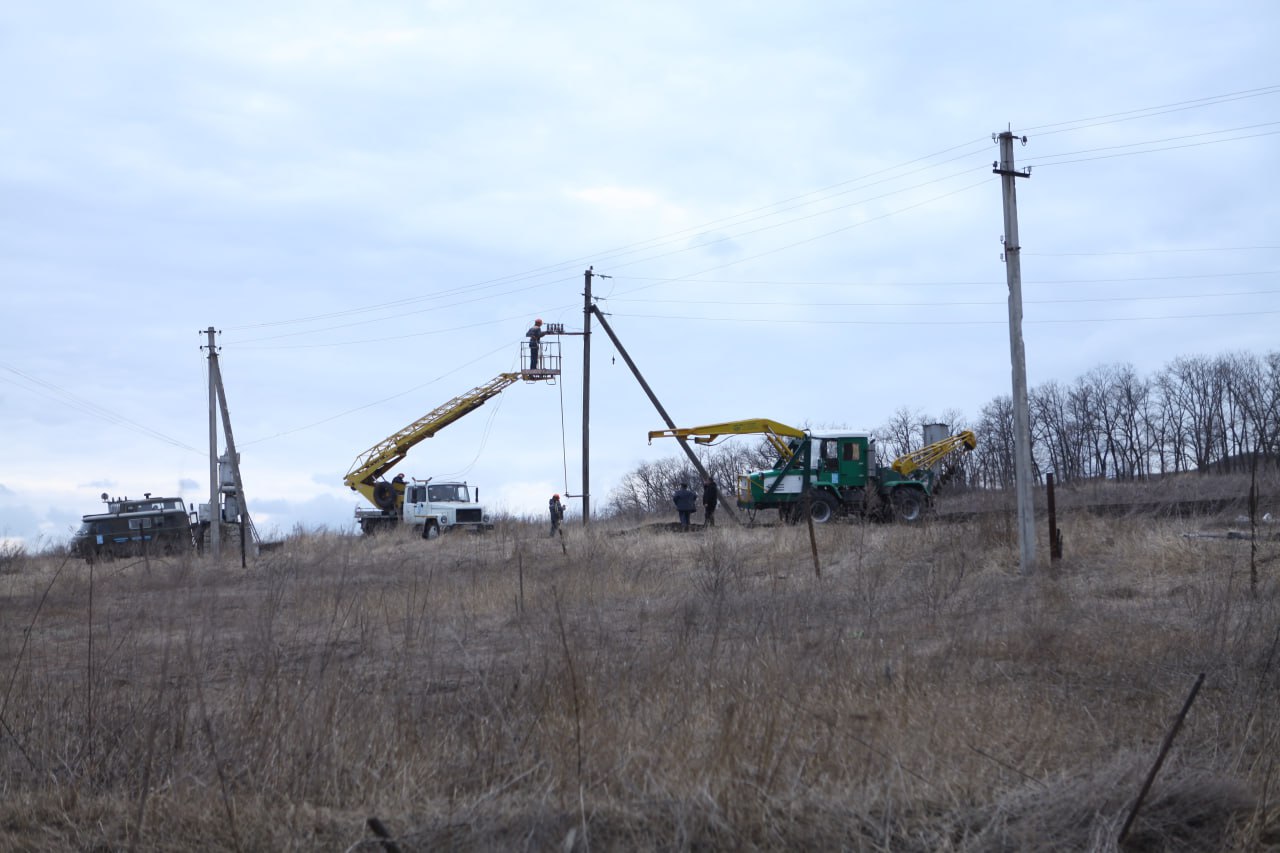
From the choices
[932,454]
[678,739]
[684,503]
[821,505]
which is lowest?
[678,739]

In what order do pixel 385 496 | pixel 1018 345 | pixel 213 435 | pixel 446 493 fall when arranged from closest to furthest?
pixel 1018 345 → pixel 213 435 → pixel 446 493 → pixel 385 496

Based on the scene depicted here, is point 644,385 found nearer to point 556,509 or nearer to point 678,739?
point 556,509

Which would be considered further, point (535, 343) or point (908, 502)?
point (535, 343)

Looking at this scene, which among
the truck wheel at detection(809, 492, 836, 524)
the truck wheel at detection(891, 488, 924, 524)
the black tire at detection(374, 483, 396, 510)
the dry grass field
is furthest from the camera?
the black tire at detection(374, 483, 396, 510)

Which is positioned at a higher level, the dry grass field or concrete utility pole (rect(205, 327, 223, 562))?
concrete utility pole (rect(205, 327, 223, 562))

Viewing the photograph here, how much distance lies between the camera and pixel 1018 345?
15.0 metres

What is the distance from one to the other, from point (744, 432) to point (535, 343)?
10.1 m

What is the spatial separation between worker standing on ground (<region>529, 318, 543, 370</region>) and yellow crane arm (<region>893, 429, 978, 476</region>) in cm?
1360

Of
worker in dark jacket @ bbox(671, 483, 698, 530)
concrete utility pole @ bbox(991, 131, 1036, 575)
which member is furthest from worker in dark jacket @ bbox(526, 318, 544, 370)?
concrete utility pole @ bbox(991, 131, 1036, 575)

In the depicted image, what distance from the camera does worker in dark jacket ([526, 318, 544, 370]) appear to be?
126ft

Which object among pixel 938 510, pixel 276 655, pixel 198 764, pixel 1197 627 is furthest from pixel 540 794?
pixel 938 510

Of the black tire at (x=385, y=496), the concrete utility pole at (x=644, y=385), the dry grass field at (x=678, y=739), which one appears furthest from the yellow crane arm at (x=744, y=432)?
the dry grass field at (x=678, y=739)

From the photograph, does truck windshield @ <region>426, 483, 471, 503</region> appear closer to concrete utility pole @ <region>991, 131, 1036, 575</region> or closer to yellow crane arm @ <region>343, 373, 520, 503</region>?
yellow crane arm @ <region>343, 373, 520, 503</region>

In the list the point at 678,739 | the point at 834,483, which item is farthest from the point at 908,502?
the point at 678,739
